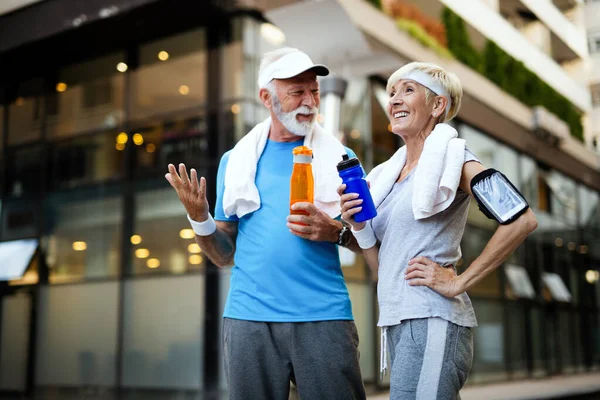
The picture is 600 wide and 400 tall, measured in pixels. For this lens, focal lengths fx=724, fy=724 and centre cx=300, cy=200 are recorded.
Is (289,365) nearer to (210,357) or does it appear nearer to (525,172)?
(210,357)

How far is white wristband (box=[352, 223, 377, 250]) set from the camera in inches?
95.3

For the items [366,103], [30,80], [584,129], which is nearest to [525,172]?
[584,129]

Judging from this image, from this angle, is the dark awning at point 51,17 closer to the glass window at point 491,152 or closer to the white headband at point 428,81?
the white headband at point 428,81

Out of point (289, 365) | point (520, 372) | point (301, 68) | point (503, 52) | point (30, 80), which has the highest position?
point (503, 52)

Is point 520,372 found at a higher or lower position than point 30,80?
lower

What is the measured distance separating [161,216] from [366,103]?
381cm

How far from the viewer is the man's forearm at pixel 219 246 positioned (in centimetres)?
271

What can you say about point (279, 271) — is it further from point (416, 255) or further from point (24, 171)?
point (24, 171)

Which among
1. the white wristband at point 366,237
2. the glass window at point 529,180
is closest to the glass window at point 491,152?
the glass window at point 529,180

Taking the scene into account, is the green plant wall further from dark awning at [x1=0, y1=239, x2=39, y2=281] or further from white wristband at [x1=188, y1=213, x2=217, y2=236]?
white wristband at [x1=188, y1=213, x2=217, y2=236]

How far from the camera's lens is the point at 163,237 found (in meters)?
9.79

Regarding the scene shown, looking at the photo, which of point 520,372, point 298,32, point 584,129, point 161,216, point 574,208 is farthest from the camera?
point 574,208

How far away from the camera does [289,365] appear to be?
2.47 metres

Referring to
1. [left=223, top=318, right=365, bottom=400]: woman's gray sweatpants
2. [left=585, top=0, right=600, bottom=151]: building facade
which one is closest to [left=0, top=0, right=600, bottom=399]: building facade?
[left=585, top=0, right=600, bottom=151]: building facade
